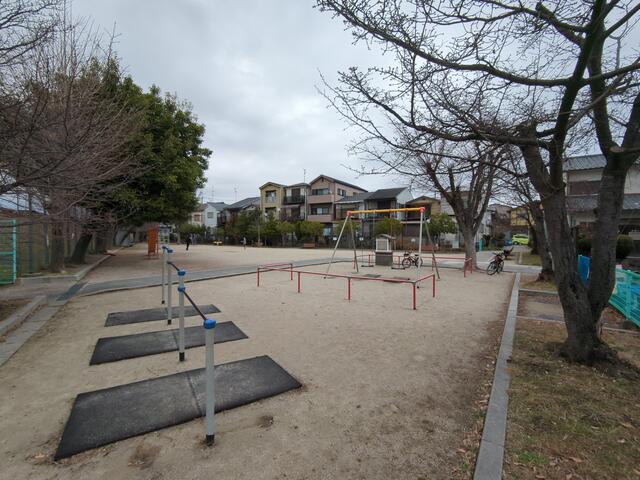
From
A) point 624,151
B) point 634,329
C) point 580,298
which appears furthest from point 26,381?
point 634,329

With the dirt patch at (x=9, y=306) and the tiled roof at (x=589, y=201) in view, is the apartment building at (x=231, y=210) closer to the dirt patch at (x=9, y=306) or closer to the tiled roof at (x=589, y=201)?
the tiled roof at (x=589, y=201)

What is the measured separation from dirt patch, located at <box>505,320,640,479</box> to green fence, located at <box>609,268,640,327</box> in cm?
245

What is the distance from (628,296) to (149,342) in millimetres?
8970

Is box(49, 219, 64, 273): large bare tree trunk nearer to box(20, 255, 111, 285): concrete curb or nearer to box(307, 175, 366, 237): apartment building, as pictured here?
box(20, 255, 111, 285): concrete curb

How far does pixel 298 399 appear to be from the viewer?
130 inches

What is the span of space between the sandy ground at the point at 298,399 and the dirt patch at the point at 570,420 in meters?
0.46

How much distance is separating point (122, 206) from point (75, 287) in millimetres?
4365

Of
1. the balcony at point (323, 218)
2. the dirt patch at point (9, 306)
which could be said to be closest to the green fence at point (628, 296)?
the dirt patch at point (9, 306)

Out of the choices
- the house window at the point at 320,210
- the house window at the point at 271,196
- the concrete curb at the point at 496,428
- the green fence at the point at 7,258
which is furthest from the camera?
the house window at the point at 271,196

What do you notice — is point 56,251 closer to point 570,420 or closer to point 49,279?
point 49,279

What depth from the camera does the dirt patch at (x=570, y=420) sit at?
233 cm

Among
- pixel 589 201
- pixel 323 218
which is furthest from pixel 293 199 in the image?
pixel 589 201

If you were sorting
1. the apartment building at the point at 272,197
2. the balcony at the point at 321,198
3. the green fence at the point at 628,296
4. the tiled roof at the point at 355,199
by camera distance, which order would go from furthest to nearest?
the apartment building at the point at 272,197
the balcony at the point at 321,198
the tiled roof at the point at 355,199
the green fence at the point at 628,296

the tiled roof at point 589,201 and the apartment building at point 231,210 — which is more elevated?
the apartment building at point 231,210
